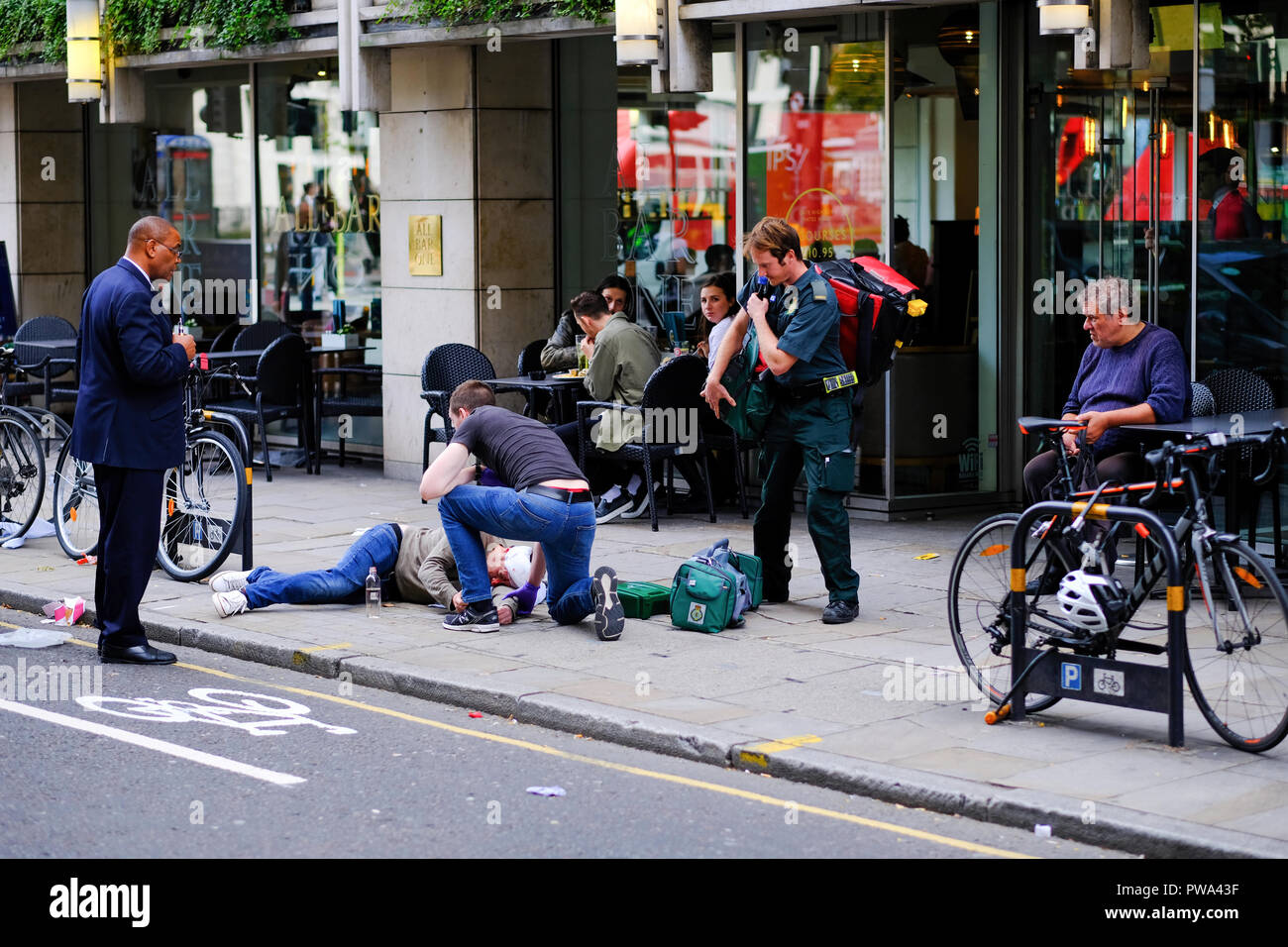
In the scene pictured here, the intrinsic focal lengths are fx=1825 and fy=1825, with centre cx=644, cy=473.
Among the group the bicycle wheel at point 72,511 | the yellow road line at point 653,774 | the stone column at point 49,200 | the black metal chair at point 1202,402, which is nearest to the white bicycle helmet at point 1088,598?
the yellow road line at point 653,774

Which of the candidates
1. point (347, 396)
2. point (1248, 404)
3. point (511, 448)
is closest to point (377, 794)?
point (511, 448)

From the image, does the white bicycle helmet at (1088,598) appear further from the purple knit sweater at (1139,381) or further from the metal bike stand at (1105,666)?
the purple knit sweater at (1139,381)

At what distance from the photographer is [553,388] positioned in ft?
41.6

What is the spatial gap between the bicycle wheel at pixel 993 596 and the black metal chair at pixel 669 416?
449cm

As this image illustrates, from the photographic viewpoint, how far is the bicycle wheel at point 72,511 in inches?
437

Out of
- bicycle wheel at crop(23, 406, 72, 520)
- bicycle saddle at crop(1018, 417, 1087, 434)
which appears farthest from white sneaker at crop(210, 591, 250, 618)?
bicycle saddle at crop(1018, 417, 1087, 434)

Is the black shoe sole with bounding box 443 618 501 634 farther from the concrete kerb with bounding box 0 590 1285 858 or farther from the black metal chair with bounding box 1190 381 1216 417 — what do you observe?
the black metal chair with bounding box 1190 381 1216 417

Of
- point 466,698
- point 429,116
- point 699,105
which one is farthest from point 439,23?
point 466,698

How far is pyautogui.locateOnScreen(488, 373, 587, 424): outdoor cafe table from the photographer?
1258 centimetres

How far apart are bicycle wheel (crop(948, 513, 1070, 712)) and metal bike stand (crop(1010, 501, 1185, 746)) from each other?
0.09 meters

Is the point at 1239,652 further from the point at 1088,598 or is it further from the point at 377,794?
the point at 377,794

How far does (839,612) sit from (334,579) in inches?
102

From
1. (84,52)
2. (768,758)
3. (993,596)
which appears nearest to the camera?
(768,758)
